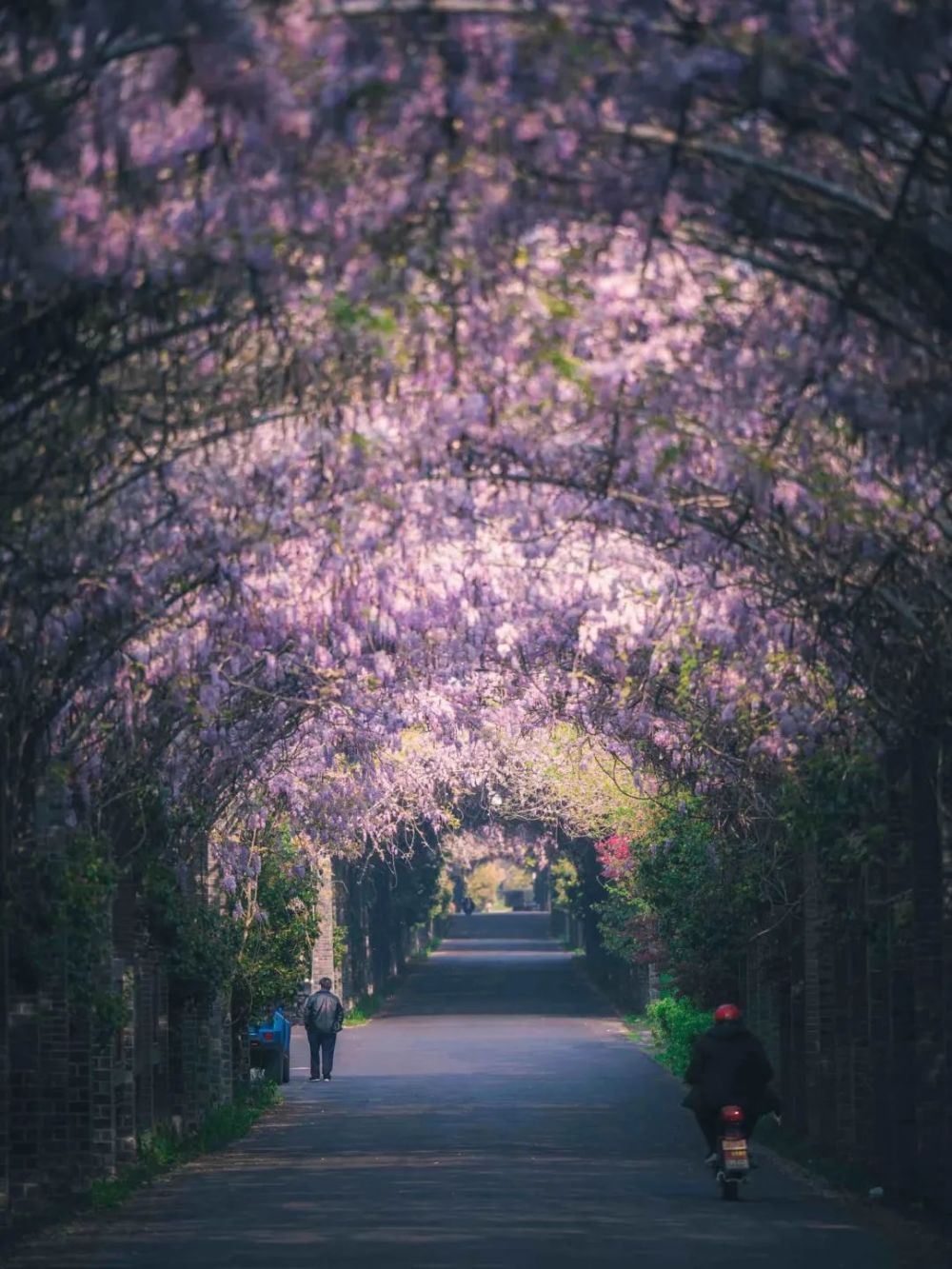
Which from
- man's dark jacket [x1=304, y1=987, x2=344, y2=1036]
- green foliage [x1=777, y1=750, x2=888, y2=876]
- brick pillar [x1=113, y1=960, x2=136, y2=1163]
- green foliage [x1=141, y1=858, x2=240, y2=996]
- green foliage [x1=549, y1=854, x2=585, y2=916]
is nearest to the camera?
green foliage [x1=777, y1=750, x2=888, y2=876]

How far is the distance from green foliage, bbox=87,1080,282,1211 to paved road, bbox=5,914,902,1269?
1.03ft

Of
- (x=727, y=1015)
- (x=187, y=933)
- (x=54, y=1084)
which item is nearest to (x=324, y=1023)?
(x=187, y=933)

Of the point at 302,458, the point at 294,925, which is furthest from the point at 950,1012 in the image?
the point at 294,925

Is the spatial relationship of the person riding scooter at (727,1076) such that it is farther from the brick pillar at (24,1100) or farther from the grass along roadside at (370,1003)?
the grass along roadside at (370,1003)

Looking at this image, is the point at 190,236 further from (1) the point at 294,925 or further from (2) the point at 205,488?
(1) the point at 294,925

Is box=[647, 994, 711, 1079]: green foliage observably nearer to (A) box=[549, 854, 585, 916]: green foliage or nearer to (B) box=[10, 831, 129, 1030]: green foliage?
(B) box=[10, 831, 129, 1030]: green foliage

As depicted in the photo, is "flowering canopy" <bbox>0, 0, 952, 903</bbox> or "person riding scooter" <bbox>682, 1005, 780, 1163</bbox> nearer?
"flowering canopy" <bbox>0, 0, 952, 903</bbox>

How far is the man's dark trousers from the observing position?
42.0 metres

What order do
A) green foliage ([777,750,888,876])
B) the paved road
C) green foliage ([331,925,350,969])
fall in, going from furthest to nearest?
green foliage ([331,925,350,969])
green foliage ([777,750,888,876])
the paved road

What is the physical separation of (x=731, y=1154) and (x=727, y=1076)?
36.1 inches

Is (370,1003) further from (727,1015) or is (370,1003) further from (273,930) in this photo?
(727,1015)

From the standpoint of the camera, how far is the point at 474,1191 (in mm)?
22781

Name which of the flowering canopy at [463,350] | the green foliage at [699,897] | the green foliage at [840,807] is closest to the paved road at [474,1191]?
the green foliage at [699,897]

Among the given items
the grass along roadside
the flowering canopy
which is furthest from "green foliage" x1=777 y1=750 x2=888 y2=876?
the grass along roadside
